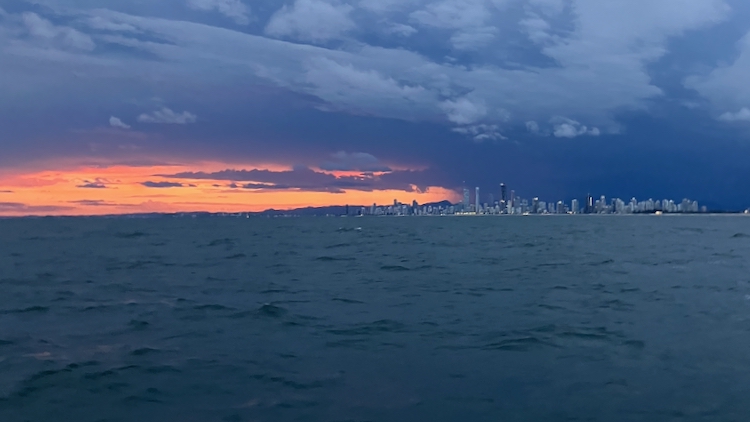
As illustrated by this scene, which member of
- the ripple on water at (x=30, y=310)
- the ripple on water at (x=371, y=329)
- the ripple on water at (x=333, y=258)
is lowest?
the ripple on water at (x=30, y=310)

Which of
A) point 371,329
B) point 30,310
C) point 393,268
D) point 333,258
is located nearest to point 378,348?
point 371,329

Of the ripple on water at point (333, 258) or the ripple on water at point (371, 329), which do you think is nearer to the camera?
the ripple on water at point (371, 329)

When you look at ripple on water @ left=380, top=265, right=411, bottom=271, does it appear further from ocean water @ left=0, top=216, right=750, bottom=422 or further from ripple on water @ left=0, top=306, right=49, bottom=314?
ripple on water @ left=0, top=306, right=49, bottom=314

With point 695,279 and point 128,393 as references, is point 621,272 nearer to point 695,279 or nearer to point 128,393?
point 695,279

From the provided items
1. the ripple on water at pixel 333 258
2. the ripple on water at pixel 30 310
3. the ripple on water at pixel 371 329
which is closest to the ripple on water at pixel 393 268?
the ripple on water at pixel 333 258

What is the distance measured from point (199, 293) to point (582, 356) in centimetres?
1526

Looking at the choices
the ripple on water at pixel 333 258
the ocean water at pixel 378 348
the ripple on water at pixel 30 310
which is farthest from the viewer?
the ripple on water at pixel 333 258

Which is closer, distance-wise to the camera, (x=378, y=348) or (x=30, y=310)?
(x=378, y=348)

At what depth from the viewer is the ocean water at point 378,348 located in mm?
10602

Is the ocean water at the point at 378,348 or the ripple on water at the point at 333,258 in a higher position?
the ripple on water at the point at 333,258

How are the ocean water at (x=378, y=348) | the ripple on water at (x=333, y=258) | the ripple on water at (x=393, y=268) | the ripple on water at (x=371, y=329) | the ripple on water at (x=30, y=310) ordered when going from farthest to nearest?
the ripple on water at (x=333, y=258), the ripple on water at (x=393, y=268), the ripple on water at (x=30, y=310), the ripple on water at (x=371, y=329), the ocean water at (x=378, y=348)

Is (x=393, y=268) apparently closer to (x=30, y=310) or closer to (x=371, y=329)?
(x=371, y=329)

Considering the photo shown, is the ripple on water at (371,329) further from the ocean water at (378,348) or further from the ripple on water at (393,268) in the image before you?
the ripple on water at (393,268)

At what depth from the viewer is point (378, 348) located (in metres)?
14.5
